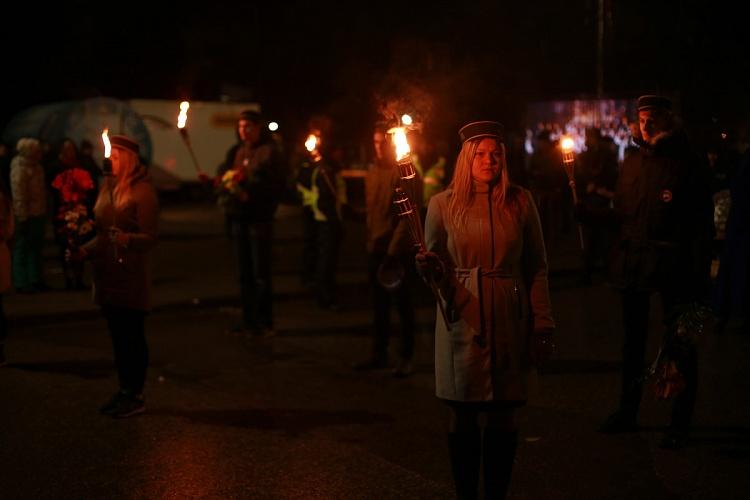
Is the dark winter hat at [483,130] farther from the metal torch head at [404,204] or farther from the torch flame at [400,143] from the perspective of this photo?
the metal torch head at [404,204]

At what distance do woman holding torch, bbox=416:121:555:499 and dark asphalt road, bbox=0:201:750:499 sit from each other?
272 millimetres

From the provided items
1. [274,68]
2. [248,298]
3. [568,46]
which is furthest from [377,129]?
[274,68]

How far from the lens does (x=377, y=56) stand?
24.4 m

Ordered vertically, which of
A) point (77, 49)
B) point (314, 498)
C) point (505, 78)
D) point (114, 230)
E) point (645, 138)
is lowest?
point (314, 498)

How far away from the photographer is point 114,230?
22.5 feet

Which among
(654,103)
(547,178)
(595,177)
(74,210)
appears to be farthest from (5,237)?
(547,178)

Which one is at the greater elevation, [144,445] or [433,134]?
[433,134]

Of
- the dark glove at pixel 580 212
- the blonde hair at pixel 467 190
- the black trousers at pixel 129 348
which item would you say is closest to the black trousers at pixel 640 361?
the dark glove at pixel 580 212

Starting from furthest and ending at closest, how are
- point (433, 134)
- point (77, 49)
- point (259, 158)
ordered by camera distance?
point (77, 49) → point (433, 134) → point (259, 158)

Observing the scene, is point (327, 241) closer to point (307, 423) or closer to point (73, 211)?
point (73, 211)

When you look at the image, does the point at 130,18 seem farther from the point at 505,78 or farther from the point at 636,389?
the point at 636,389

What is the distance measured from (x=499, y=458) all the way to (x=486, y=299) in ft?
2.61

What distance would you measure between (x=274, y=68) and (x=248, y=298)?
100 feet

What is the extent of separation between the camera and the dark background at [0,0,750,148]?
1035 centimetres
